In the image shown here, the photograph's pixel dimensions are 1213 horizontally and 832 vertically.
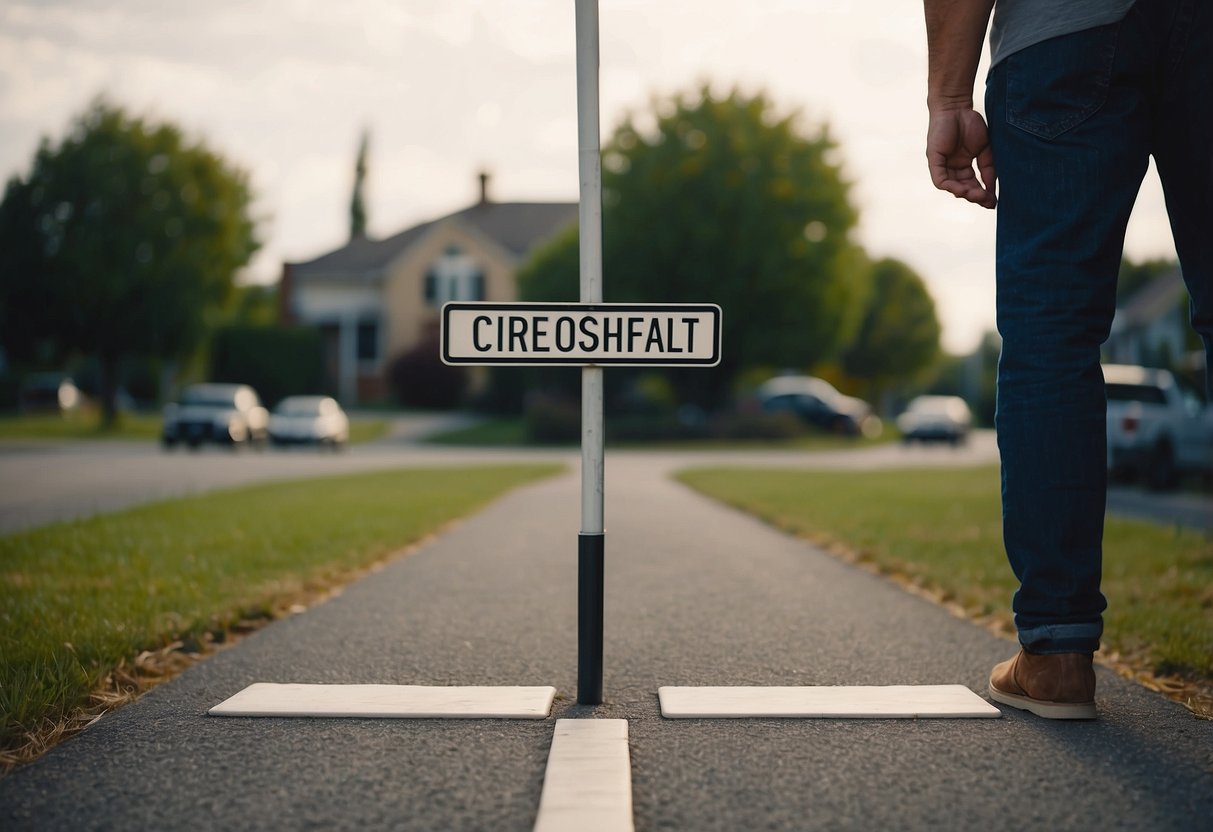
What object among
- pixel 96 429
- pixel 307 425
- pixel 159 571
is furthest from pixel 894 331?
pixel 159 571

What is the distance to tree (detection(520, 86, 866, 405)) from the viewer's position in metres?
33.9

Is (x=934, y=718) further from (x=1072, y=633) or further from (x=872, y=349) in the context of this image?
(x=872, y=349)

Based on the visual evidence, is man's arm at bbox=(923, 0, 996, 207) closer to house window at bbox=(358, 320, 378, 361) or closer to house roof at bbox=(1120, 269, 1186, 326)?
house roof at bbox=(1120, 269, 1186, 326)

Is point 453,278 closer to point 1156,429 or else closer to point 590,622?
point 1156,429

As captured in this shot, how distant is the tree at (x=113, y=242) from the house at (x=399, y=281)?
11.5 metres

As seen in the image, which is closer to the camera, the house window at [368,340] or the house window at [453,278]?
the house window at [453,278]

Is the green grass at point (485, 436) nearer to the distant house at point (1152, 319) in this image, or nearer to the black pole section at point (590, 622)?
the distant house at point (1152, 319)

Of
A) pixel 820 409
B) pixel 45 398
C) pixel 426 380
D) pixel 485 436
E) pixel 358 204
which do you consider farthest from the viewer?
pixel 358 204

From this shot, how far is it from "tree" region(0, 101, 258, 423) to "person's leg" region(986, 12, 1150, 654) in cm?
3712

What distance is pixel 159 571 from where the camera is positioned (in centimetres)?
587

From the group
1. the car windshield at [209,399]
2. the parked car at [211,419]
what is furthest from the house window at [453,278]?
the car windshield at [209,399]

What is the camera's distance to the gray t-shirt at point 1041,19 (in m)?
2.71

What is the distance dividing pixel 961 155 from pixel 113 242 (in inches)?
1474

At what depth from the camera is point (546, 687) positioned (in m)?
3.16
